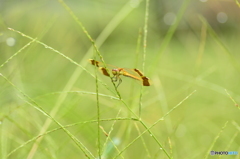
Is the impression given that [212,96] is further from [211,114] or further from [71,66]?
[71,66]

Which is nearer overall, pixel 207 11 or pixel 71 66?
pixel 71 66

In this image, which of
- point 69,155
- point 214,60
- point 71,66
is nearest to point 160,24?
point 214,60

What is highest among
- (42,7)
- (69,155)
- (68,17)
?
(42,7)

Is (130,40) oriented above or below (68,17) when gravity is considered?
below

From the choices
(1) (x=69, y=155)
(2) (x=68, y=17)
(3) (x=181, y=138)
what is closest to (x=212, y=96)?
(3) (x=181, y=138)

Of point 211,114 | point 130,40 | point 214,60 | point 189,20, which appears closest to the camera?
point 211,114

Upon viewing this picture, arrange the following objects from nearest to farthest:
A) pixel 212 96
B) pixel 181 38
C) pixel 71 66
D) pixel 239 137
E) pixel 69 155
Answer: pixel 69 155 < pixel 239 137 < pixel 212 96 < pixel 71 66 < pixel 181 38
